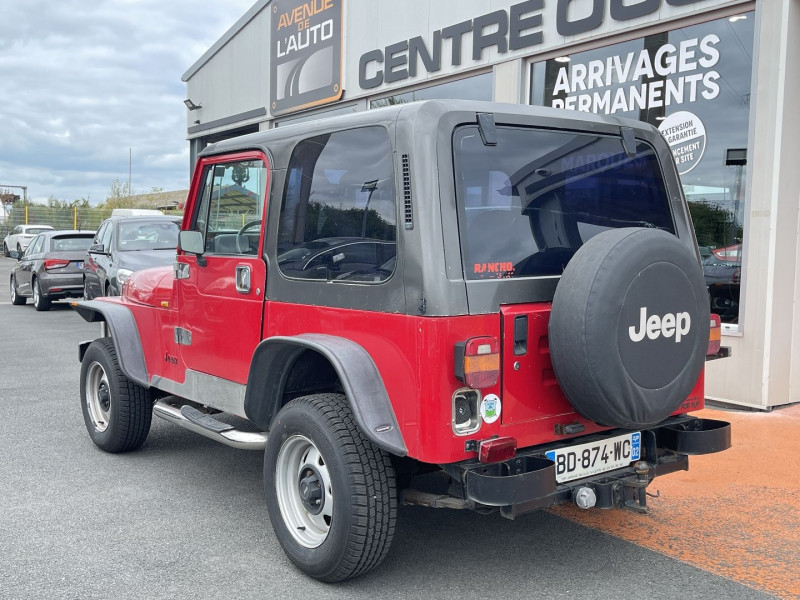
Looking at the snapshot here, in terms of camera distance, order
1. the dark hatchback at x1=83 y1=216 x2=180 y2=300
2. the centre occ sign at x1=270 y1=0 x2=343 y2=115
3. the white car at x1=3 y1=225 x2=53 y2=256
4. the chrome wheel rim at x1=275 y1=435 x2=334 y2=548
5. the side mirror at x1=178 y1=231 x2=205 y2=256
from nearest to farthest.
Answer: the chrome wheel rim at x1=275 y1=435 x2=334 y2=548 < the side mirror at x1=178 y1=231 x2=205 y2=256 < the dark hatchback at x1=83 y1=216 x2=180 y2=300 < the centre occ sign at x1=270 y1=0 x2=343 y2=115 < the white car at x1=3 y1=225 x2=53 y2=256

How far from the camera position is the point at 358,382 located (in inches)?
129

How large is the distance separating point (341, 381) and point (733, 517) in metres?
2.46

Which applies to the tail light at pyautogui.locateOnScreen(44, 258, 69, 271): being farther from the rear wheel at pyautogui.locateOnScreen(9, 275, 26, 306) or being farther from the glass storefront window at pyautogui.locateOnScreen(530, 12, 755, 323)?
the glass storefront window at pyautogui.locateOnScreen(530, 12, 755, 323)

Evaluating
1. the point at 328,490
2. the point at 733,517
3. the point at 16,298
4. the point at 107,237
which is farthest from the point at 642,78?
the point at 16,298

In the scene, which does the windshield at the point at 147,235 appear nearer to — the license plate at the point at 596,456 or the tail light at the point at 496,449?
the license plate at the point at 596,456

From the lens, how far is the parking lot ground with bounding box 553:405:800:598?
3766 millimetres

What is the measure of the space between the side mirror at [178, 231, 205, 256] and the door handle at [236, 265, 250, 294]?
42 cm

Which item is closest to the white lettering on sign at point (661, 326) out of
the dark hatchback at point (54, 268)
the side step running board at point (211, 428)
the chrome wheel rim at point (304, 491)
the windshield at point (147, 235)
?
the chrome wheel rim at point (304, 491)

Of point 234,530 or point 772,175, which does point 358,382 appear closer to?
point 234,530

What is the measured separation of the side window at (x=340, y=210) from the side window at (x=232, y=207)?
272mm

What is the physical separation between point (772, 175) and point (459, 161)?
14.2 feet

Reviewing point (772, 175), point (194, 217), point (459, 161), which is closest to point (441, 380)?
point (459, 161)

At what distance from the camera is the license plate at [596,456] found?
11.1ft

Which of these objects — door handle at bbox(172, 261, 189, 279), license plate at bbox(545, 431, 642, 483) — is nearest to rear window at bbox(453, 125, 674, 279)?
license plate at bbox(545, 431, 642, 483)
